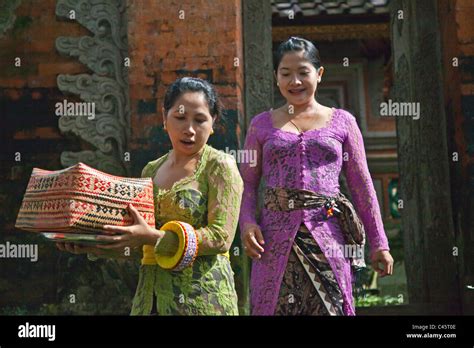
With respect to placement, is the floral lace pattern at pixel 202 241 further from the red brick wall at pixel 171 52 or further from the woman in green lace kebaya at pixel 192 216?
the red brick wall at pixel 171 52

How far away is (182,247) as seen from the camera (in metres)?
2.62

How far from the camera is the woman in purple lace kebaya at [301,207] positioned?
10.2 ft

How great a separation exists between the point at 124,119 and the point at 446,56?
2.29m

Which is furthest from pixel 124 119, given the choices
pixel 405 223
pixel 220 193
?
pixel 220 193

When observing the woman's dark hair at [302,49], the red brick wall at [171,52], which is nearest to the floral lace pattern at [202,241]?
the woman's dark hair at [302,49]

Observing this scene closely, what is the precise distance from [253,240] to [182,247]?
59cm

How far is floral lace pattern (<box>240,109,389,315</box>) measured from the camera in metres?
3.13

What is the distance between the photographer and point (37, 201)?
8.77 ft

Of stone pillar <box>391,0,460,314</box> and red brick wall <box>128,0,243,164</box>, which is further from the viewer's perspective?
stone pillar <box>391,0,460,314</box>

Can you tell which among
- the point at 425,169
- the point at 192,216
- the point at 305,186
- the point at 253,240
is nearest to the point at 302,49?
→ the point at 305,186

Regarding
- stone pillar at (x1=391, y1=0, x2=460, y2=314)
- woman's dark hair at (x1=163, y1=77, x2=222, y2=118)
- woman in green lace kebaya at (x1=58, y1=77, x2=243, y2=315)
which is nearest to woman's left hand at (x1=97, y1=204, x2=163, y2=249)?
woman in green lace kebaya at (x1=58, y1=77, x2=243, y2=315)

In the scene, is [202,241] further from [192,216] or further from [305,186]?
[305,186]

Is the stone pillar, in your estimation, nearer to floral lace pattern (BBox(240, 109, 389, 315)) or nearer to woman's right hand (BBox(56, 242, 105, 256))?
floral lace pattern (BBox(240, 109, 389, 315))

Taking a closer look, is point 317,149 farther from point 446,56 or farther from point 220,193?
point 446,56
